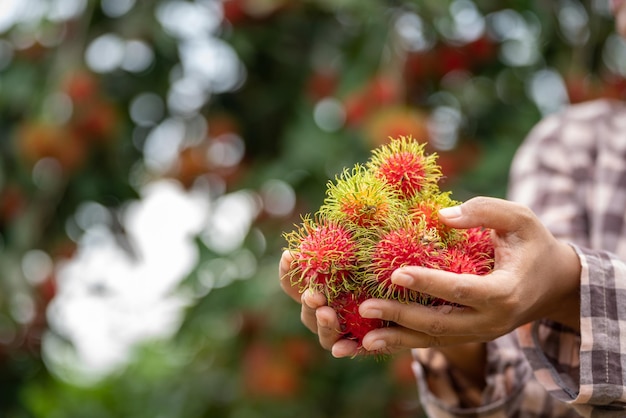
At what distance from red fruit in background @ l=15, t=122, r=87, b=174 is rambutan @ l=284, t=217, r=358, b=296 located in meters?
1.05

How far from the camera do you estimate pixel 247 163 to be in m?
1.68

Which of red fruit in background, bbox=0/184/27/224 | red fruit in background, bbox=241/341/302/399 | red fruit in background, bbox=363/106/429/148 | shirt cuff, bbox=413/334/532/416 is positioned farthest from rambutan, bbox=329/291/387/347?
red fruit in background, bbox=0/184/27/224

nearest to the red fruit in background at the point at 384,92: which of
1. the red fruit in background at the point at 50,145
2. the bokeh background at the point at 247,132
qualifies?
the bokeh background at the point at 247,132

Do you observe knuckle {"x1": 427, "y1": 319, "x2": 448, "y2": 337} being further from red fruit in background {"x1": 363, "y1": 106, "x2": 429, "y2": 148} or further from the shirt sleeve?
red fruit in background {"x1": 363, "y1": 106, "x2": 429, "y2": 148}

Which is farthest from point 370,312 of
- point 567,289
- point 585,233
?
point 585,233

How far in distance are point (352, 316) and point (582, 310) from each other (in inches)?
7.8

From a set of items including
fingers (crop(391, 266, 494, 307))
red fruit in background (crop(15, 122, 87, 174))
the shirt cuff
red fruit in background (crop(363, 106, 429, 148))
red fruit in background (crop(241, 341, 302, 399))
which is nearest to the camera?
fingers (crop(391, 266, 494, 307))

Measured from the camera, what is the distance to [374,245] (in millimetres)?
578

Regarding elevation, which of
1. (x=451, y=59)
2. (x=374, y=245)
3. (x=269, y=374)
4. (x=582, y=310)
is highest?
(x=374, y=245)

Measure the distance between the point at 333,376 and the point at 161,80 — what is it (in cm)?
62

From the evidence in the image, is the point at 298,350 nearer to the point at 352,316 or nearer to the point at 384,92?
the point at 384,92

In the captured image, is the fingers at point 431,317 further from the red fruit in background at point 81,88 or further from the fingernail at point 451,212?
the red fruit in background at point 81,88

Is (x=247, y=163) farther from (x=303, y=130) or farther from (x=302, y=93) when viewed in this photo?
(x=303, y=130)

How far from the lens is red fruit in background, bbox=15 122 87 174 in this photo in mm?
1528
